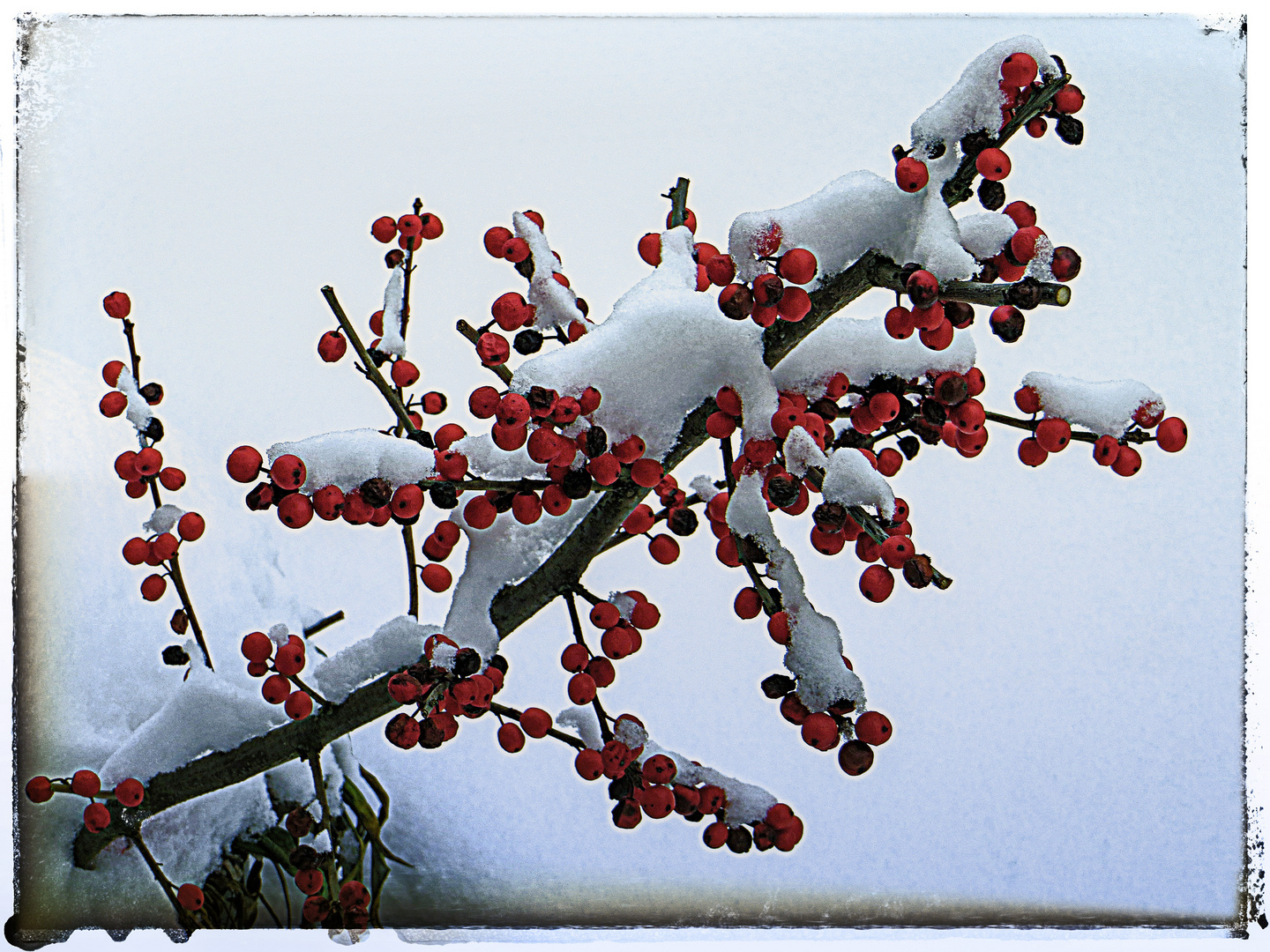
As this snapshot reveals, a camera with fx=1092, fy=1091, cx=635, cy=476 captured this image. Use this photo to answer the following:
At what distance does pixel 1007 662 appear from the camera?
1094 mm

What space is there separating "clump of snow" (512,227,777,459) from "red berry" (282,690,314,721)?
389mm

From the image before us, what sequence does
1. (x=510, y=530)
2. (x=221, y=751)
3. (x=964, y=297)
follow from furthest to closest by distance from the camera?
(x=221, y=751), (x=510, y=530), (x=964, y=297)

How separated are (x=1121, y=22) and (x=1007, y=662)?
0.66m

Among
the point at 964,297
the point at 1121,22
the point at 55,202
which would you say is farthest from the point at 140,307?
the point at 1121,22

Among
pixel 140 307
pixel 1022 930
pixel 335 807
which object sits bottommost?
pixel 1022 930

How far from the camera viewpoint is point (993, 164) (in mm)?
601

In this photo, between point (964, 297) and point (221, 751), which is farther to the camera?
point (221, 751)

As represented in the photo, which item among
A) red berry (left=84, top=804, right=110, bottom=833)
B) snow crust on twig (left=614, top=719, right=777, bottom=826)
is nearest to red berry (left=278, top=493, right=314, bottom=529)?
snow crust on twig (left=614, top=719, right=777, bottom=826)

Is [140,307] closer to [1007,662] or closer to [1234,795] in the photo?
[1007,662]

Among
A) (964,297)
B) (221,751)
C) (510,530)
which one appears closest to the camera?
(964,297)

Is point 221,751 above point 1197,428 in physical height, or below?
below

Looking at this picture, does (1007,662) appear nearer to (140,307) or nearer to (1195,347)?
(1195,347)

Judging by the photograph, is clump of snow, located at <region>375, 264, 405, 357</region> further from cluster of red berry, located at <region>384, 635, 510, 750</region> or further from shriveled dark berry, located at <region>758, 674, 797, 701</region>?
shriveled dark berry, located at <region>758, 674, 797, 701</region>

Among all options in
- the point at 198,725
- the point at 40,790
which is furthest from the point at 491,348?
the point at 40,790
